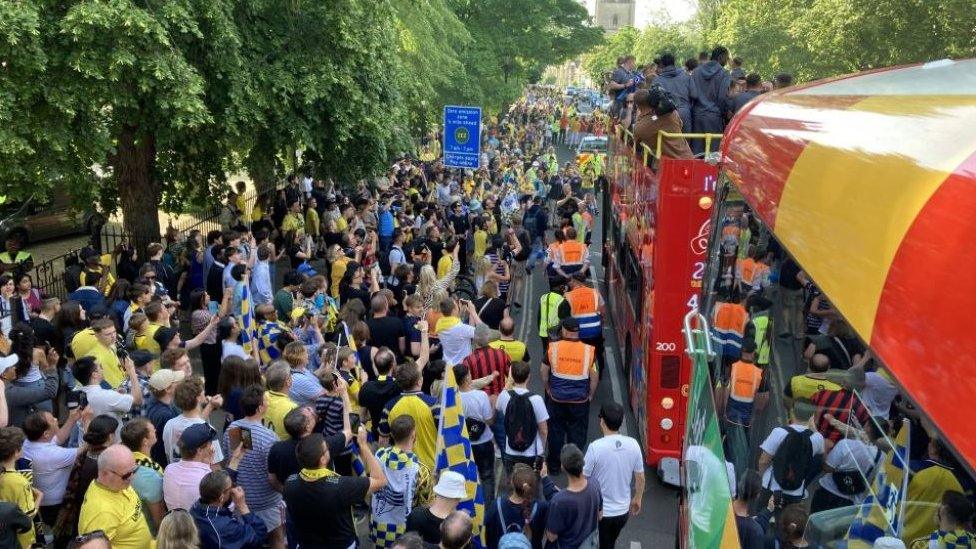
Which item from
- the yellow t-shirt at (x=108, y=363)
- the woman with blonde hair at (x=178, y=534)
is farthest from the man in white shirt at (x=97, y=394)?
the woman with blonde hair at (x=178, y=534)

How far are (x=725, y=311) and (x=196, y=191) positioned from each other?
1414 centimetres

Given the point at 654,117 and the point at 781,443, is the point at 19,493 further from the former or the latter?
the point at 654,117

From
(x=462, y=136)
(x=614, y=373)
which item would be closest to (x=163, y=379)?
(x=614, y=373)

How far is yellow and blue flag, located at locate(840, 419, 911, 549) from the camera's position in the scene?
2.61 metres

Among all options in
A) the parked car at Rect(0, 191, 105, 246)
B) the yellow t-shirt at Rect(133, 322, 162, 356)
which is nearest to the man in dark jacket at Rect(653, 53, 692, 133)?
the yellow t-shirt at Rect(133, 322, 162, 356)

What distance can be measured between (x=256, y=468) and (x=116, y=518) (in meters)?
1.20

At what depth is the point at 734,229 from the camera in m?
5.44

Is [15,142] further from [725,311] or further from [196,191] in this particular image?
[725,311]

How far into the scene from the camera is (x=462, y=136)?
19016 mm

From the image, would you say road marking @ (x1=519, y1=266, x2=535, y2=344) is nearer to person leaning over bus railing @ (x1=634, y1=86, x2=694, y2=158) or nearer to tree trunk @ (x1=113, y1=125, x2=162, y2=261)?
person leaning over bus railing @ (x1=634, y1=86, x2=694, y2=158)

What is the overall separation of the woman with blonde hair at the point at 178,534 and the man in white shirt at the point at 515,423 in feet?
10.4

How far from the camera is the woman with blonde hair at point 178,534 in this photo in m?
4.71

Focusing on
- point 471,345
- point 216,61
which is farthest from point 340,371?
point 216,61

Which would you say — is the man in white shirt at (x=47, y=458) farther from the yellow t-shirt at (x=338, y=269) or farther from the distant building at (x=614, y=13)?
the distant building at (x=614, y=13)
